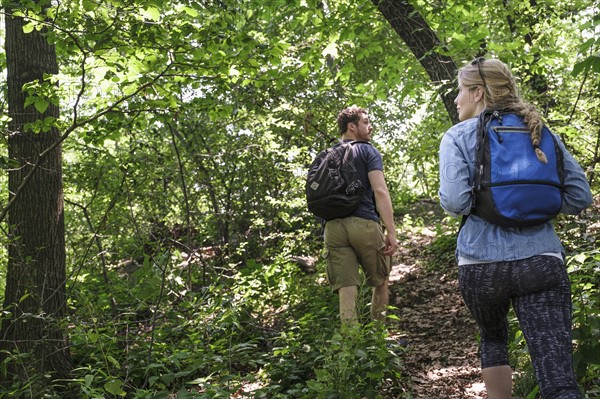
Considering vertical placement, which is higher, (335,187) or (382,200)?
(335,187)

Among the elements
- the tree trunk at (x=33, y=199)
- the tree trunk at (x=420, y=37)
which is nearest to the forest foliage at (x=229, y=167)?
the tree trunk at (x=420, y=37)

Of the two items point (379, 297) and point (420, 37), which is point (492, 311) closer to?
point (379, 297)

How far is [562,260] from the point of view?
242 centimetres

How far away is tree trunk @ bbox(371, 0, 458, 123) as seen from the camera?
252 inches

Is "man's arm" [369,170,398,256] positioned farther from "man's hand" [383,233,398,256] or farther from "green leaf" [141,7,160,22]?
"green leaf" [141,7,160,22]

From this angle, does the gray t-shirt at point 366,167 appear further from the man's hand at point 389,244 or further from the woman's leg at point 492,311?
the woman's leg at point 492,311

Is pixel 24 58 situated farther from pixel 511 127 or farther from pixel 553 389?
pixel 553 389

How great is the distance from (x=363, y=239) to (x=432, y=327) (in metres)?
2.07

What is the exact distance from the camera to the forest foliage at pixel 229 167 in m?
4.56

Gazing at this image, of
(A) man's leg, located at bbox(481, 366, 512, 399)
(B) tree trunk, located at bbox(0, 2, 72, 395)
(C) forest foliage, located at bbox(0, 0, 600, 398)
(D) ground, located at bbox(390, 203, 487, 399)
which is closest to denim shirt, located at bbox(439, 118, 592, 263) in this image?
(A) man's leg, located at bbox(481, 366, 512, 399)

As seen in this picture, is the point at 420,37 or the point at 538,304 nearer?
the point at 538,304

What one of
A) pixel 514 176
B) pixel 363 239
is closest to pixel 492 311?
pixel 514 176

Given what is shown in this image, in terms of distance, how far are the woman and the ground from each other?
1910 millimetres

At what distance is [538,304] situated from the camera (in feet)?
7.67
